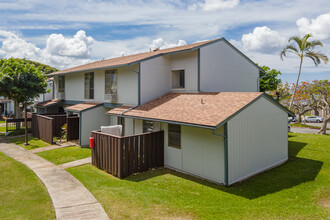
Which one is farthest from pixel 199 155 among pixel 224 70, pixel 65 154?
pixel 224 70

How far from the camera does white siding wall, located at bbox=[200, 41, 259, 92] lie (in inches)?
626

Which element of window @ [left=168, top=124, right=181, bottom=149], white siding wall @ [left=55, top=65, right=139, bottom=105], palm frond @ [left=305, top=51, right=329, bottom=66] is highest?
palm frond @ [left=305, top=51, right=329, bottom=66]

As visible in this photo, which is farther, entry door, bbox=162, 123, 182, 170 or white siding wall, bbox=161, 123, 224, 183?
entry door, bbox=162, 123, 182, 170

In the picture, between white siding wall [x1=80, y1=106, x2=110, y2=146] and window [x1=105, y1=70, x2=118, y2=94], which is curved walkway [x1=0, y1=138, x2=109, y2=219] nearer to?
white siding wall [x1=80, y1=106, x2=110, y2=146]

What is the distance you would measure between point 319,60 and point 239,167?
19.6m

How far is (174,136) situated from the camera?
39.4ft

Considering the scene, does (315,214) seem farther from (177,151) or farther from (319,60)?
(319,60)

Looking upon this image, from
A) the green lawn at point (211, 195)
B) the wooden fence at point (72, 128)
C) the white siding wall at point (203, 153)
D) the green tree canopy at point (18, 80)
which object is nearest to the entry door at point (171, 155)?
the white siding wall at point (203, 153)

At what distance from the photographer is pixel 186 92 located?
16.0 meters

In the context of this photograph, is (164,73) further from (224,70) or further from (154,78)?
(224,70)

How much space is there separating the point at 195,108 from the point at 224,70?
6.73 metres

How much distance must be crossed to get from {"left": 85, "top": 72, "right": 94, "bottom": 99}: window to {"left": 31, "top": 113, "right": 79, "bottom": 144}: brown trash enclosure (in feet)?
8.91

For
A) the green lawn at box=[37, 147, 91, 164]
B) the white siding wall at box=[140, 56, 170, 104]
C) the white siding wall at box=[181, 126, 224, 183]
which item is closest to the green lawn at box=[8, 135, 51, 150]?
the green lawn at box=[37, 147, 91, 164]

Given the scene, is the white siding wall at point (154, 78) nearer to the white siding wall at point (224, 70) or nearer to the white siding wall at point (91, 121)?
the white siding wall at point (224, 70)
